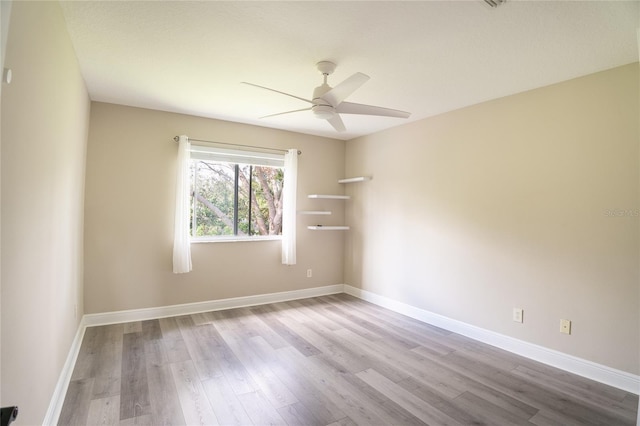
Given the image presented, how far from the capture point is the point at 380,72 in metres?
2.64

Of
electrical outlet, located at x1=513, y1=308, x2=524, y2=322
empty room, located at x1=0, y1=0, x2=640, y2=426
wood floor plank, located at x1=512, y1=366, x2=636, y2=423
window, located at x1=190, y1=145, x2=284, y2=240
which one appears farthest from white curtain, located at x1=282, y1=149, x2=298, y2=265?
wood floor plank, located at x1=512, y1=366, x2=636, y2=423

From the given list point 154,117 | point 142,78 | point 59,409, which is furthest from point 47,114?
point 154,117

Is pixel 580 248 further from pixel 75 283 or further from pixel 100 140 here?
pixel 100 140

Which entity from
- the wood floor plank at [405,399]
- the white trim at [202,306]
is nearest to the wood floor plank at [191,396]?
the wood floor plank at [405,399]

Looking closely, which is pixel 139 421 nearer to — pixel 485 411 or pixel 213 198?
pixel 485 411

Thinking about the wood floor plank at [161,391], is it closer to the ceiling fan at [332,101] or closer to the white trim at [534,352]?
the ceiling fan at [332,101]

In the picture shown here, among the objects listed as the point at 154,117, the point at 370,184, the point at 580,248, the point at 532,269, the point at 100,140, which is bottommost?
the point at 532,269

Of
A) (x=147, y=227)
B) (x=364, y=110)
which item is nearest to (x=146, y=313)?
(x=147, y=227)

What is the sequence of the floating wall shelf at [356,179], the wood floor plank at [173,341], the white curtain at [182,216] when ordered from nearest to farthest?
the wood floor plank at [173,341] < the white curtain at [182,216] < the floating wall shelf at [356,179]

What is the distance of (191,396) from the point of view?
2215 mm

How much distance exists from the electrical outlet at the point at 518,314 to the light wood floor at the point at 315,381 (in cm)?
33

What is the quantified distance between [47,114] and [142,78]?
4.25ft

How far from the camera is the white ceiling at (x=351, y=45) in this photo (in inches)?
72.8

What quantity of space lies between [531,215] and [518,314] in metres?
0.92
